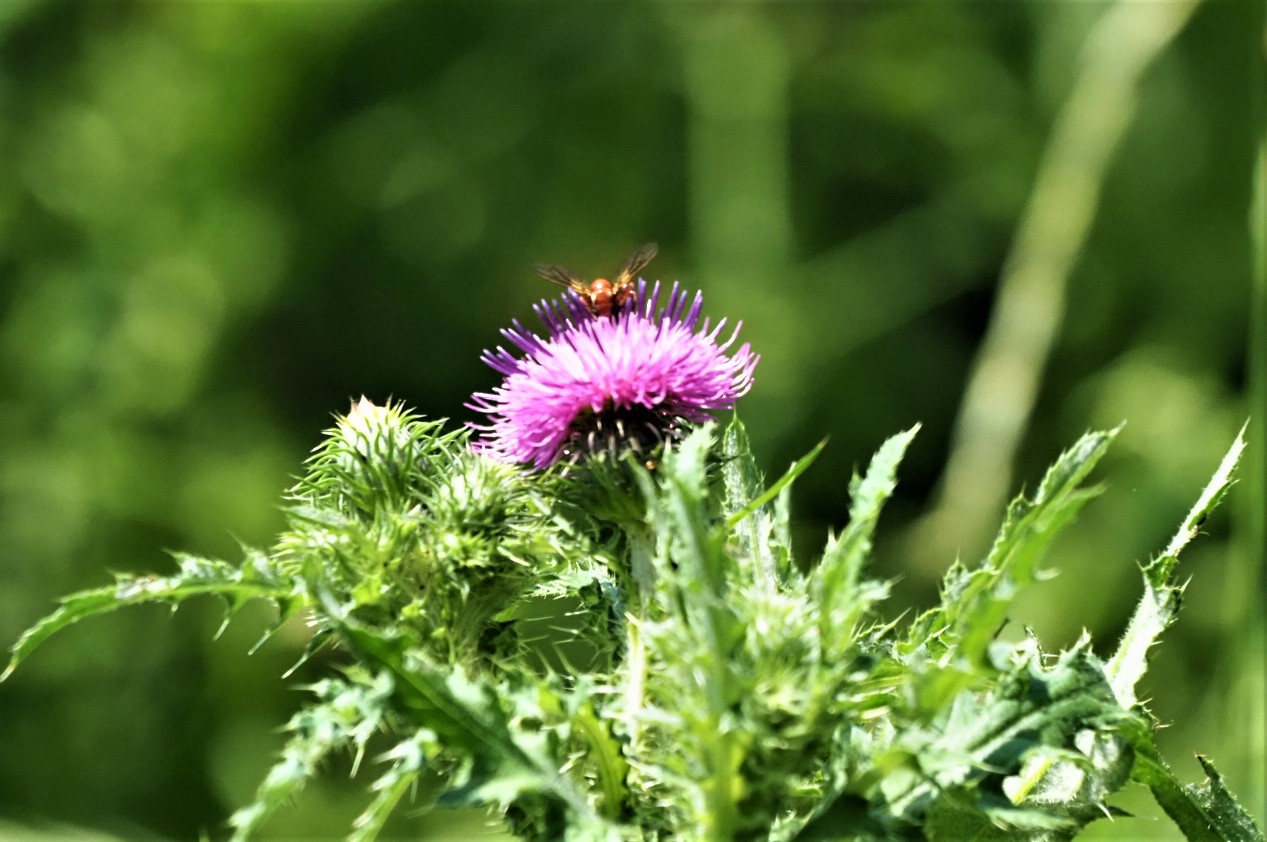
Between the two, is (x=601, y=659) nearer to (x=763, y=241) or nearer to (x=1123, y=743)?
(x=1123, y=743)

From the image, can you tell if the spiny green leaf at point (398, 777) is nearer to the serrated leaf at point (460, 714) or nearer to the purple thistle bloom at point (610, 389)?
the serrated leaf at point (460, 714)

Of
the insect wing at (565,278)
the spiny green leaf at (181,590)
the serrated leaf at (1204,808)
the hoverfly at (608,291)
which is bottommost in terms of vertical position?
the serrated leaf at (1204,808)

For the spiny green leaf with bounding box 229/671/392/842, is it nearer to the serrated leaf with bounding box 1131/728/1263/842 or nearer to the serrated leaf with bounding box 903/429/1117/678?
the serrated leaf with bounding box 903/429/1117/678

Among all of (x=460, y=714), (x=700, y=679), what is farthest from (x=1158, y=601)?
(x=460, y=714)

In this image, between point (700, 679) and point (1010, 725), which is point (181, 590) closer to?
point (700, 679)

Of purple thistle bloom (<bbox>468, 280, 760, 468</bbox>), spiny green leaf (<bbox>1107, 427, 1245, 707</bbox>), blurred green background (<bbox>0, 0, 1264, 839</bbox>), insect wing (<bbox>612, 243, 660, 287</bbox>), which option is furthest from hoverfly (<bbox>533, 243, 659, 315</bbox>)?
blurred green background (<bbox>0, 0, 1264, 839</bbox>)

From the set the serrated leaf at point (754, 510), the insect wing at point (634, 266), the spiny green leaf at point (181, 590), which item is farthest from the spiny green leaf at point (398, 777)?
the insect wing at point (634, 266)
